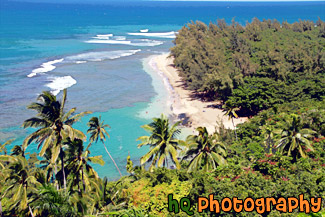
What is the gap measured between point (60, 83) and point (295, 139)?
158 ft

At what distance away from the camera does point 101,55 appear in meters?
89.7

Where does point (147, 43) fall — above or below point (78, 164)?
above

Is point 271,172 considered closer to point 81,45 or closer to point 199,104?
point 199,104

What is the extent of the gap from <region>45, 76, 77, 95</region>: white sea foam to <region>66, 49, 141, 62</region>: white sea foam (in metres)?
18.0

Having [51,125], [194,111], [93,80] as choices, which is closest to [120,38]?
[93,80]

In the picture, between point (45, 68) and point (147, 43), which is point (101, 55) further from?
point (147, 43)

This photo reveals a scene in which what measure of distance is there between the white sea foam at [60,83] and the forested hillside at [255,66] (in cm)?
2202

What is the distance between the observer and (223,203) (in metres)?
18.0

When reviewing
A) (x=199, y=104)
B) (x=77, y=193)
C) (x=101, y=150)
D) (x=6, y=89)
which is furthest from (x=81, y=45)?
(x=77, y=193)

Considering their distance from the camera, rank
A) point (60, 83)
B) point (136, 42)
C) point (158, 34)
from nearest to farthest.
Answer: point (60, 83)
point (136, 42)
point (158, 34)

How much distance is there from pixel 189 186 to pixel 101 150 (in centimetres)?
1945

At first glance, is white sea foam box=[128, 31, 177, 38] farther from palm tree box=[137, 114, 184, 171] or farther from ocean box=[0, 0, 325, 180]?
palm tree box=[137, 114, 184, 171]

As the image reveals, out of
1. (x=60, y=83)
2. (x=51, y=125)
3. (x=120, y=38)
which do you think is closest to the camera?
(x=51, y=125)

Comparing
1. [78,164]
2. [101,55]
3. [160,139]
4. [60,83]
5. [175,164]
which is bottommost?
[175,164]
